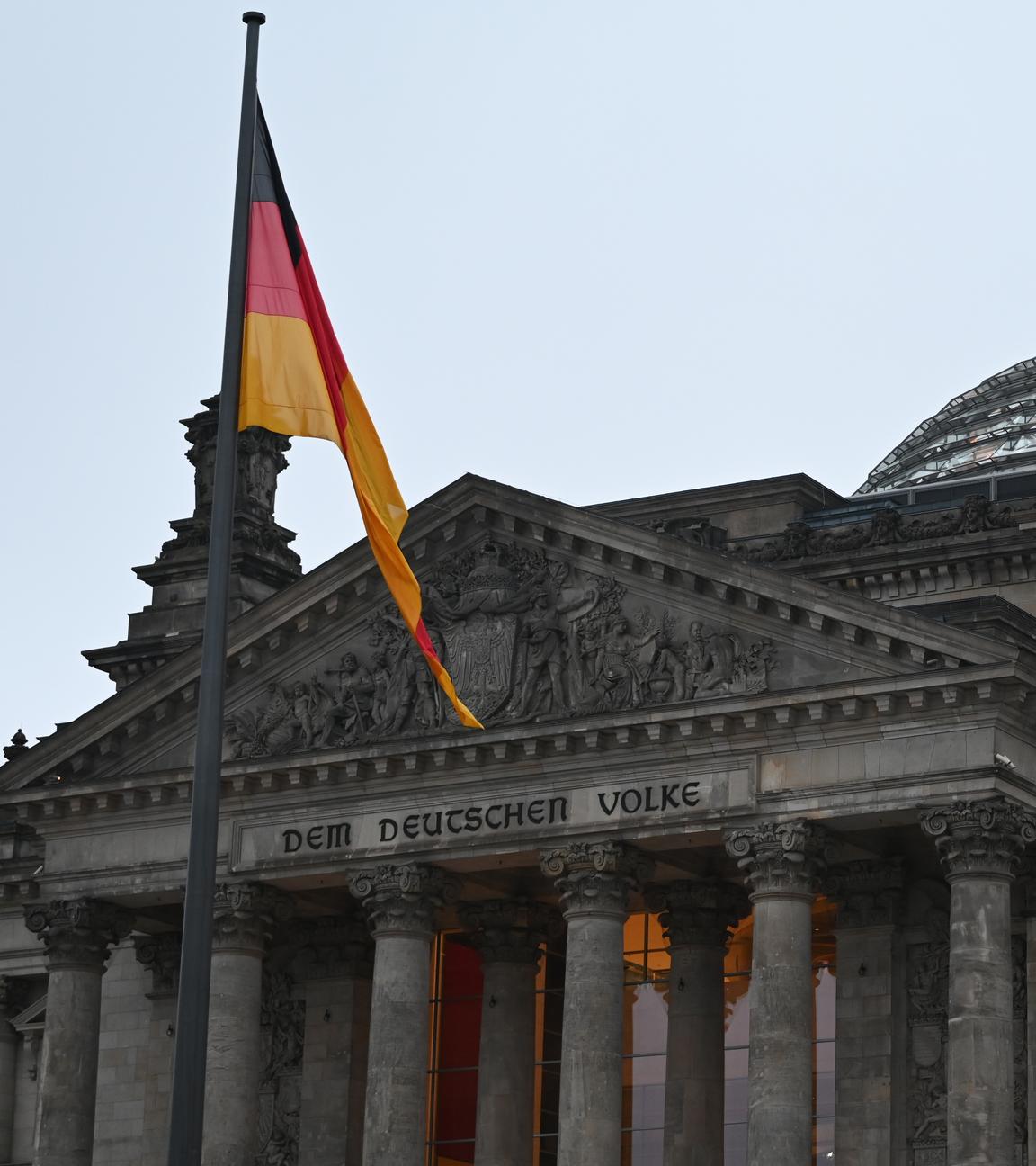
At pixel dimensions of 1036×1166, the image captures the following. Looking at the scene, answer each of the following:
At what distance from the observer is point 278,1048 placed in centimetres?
5503

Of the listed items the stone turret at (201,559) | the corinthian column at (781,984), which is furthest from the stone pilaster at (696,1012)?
the stone turret at (201,559)

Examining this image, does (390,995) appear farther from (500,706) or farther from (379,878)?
(500,706)

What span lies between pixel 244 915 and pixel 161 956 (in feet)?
19.5

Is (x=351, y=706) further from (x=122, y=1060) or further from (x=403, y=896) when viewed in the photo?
(x=122, y=1060)

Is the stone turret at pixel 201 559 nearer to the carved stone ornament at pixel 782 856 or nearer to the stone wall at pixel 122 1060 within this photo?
the stone wall at pixel 122 1060

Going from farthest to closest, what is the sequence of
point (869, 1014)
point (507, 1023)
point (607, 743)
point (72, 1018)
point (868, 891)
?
point (72, 1018), point (507, 1023), point (868, 891), point (869, 1014), point (607, 743)

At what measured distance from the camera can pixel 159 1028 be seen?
5603 centimetres

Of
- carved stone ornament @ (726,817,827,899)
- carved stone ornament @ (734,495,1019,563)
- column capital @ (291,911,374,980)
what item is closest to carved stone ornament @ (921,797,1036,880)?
carved stone ornament @ (726,817,827,899)

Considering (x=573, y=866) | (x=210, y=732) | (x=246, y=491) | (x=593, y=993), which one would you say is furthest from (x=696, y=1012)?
(x=210, y=732)

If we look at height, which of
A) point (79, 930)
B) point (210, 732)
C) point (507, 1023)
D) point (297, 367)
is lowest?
point (210, 732)

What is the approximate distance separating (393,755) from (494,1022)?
21.1 feet

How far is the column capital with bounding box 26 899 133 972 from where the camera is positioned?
5297cm

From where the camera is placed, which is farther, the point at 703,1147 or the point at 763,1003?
the point at 703,1147

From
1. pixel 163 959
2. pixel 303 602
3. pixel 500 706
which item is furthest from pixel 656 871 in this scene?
pixel 163 959
